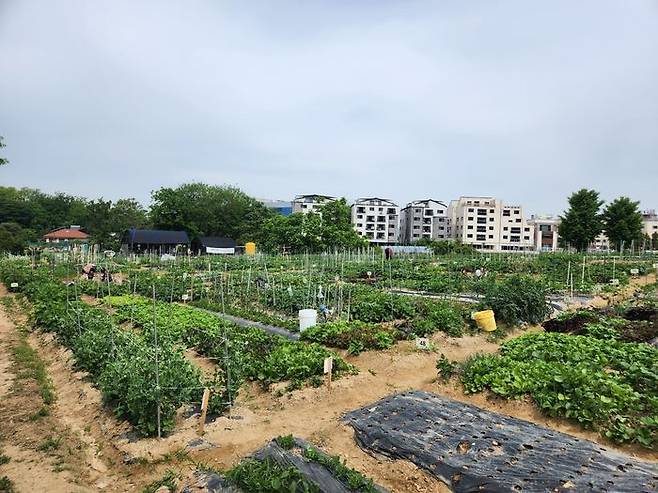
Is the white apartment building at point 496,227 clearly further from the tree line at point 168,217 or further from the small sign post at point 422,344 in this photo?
the small sign post at point 422,344

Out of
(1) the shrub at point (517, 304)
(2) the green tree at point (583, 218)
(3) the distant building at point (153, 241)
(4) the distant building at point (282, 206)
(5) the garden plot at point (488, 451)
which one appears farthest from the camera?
(4) the distant building at point (282, 206)

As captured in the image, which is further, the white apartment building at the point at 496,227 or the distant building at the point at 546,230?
the distant building at the point at 546,230

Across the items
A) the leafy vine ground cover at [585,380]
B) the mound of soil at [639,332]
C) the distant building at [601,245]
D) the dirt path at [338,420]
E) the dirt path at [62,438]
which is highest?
the distant building at [601,245]

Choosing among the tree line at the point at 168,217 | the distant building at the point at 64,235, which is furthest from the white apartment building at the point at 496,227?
the distant building at the point at 64,235

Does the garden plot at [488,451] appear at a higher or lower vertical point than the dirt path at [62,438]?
higher

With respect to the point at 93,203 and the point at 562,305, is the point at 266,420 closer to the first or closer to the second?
the point at 562,305

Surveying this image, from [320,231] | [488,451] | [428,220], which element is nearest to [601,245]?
[428,220]

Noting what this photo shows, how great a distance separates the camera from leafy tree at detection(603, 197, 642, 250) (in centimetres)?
4084

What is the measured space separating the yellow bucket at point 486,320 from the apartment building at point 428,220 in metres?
65.7

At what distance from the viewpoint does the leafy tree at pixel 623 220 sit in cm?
4084

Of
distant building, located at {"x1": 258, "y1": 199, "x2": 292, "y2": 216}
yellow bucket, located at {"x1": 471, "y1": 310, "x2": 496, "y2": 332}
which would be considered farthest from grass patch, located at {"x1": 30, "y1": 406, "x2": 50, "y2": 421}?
distant building, located at {"x1": 258, "y1": 199, "x2": 292, "y2": 216}

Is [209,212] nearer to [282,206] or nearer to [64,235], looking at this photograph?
[64,235]

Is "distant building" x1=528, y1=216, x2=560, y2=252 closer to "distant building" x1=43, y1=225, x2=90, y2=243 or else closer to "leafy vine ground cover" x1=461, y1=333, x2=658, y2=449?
"distant building" x1=43, y1=225, x2=90, y2=243

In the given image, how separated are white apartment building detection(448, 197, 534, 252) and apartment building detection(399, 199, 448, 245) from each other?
15.7ft
